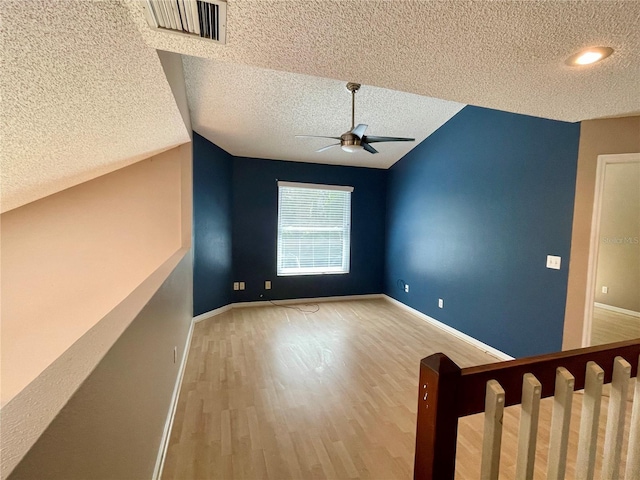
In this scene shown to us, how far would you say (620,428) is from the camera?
0.96m

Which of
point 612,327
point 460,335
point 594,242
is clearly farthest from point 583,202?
point 612,327

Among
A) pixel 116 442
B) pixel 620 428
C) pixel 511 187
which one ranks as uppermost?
pixel 511 187

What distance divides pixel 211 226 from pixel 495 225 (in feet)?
11.8

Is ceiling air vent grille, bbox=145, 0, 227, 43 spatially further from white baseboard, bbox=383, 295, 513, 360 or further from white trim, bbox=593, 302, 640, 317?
white trim, bbox=593, 302, 640, 317

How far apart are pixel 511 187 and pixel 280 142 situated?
296 centimetres

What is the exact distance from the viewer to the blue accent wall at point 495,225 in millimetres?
2645

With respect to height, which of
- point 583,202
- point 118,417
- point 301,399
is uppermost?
point 583,202

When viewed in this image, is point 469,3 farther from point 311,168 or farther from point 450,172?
point 311,168

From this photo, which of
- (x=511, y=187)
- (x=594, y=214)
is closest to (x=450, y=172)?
(x=511, y=187)

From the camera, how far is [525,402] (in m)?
0.80

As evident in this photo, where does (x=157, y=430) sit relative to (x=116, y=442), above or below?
below

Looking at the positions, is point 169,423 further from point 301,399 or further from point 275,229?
point 275,229

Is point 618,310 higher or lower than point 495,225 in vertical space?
lower

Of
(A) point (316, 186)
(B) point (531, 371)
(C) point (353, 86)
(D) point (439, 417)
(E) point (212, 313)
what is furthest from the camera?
(A) point (316, 186)
